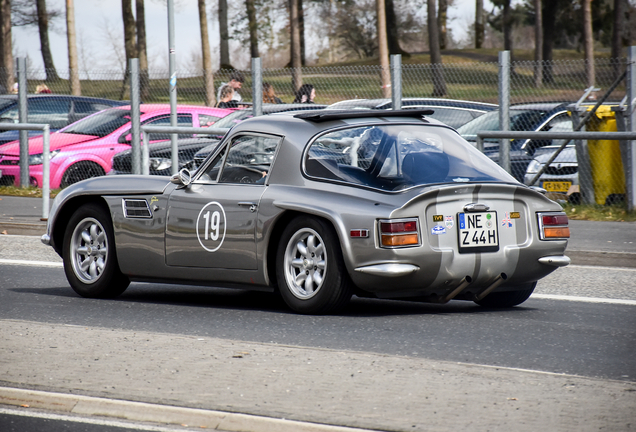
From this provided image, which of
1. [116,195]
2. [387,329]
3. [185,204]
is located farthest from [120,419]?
[116,195]

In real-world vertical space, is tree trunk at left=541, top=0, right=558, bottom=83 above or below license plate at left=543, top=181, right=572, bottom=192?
above

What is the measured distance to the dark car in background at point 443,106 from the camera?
15.8 metres

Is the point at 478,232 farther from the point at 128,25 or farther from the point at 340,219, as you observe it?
the point at 128,25

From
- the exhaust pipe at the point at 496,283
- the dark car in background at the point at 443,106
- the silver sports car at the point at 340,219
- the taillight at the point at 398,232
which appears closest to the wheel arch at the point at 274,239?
the silver sports car at the point at 340,219

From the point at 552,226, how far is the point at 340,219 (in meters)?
1.53

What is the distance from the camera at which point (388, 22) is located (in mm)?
65938

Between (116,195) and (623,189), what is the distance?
7.59 meters

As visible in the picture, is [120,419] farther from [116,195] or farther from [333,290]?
[116,195]

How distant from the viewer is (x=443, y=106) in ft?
53.1

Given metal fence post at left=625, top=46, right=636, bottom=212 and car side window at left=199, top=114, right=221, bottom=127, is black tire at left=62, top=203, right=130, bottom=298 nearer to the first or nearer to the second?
metal fence post at left=625, top=46, right=636, bottom=212

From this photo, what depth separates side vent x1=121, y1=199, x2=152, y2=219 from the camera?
7.64m

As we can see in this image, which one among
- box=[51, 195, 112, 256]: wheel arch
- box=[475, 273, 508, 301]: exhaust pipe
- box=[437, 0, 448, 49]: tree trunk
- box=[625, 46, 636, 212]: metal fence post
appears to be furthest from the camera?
box=[437, 0, 448, 49]: tree trunk

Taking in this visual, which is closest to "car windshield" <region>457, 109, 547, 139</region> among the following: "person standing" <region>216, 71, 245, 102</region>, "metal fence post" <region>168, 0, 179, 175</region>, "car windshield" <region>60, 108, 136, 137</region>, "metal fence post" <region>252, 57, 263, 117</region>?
"metal fence post" <region>252, 57, 263, 117</region>

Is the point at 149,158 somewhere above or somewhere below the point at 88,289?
above
